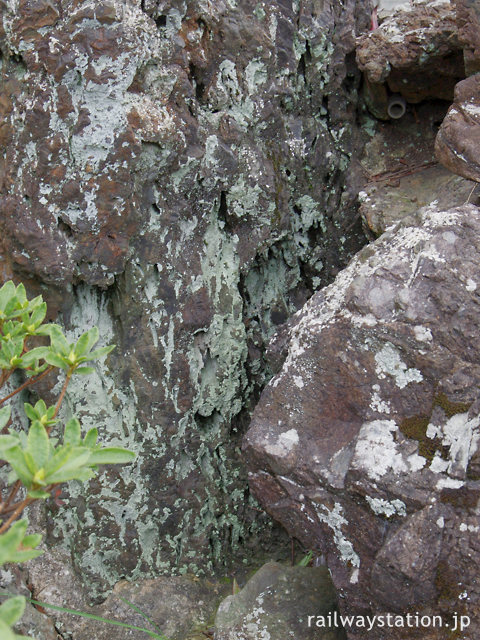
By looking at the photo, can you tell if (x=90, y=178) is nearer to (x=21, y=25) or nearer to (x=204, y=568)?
(x=21, y=25)

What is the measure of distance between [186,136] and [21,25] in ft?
1.67

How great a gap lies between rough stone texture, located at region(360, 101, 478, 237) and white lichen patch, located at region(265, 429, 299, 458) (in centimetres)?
76

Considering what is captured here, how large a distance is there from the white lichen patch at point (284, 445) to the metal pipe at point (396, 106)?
1.21 m

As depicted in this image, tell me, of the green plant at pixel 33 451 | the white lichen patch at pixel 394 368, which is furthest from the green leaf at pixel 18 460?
the white lichen patch at pixel 394 368

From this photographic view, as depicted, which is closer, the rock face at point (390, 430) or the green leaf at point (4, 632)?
A: the green leaf at point (4, 632)

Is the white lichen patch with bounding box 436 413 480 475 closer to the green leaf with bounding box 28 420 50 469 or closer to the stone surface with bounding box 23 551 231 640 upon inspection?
the green leaf with bounding box 28 420 50 469

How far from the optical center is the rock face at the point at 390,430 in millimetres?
1420

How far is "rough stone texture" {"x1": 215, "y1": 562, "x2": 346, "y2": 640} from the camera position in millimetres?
1694

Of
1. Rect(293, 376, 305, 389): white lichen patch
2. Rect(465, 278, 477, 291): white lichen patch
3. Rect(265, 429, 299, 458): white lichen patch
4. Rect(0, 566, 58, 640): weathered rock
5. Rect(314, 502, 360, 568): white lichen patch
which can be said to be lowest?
Rect(0, 566, 58, 640): weathered rock

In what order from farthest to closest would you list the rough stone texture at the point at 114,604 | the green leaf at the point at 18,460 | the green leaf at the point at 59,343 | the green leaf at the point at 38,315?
1. the rough stone texture at the point at 114,604
2. the green leaf at the point at 38,315
3. the green leaf at the point at 59,343
4. the green leaf at the point at 18,460

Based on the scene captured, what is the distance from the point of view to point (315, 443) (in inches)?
62.5

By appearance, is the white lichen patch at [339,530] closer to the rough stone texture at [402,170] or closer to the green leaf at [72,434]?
the green leaf at [72,434]

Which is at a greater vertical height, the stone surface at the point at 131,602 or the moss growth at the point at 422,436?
the moss growth at the point at 422,436

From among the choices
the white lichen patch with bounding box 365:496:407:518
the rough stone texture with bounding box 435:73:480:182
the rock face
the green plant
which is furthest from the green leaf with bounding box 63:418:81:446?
the rough stone texture with bounding box 435:73:480:182
